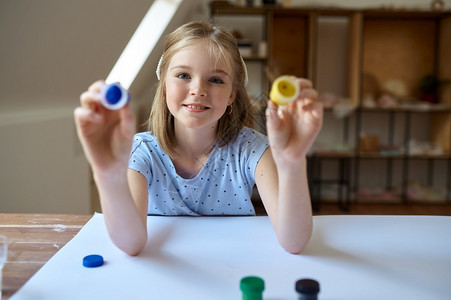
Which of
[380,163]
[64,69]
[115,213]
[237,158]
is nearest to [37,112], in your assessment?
[64,69]

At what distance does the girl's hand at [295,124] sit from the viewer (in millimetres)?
931

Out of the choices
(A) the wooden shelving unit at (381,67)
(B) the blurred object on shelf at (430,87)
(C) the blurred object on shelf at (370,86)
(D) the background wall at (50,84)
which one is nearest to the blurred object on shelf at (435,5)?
(A) the wooden shelving unit at (381,67)

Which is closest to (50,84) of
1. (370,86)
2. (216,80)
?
(216,80)

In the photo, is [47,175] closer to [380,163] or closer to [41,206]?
[41,206]

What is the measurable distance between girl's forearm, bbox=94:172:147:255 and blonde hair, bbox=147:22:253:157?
1.35ft

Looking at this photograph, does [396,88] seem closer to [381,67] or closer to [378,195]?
[381,67]

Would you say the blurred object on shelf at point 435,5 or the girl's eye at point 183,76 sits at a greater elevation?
the blurred object on shelf at point 435,5

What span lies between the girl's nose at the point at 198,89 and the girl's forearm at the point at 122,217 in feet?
1.21

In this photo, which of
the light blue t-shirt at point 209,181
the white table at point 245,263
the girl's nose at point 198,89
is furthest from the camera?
the light blue t-shirt at point 209,181

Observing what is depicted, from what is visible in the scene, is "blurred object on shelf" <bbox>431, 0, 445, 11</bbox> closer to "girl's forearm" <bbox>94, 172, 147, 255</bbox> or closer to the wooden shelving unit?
the wooden shelving unit

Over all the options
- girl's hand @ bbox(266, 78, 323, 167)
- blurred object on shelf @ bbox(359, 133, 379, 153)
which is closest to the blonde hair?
girl's hand @ bbox(266, 78, 323, 167)

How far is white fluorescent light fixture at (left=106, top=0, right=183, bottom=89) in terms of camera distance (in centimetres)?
361

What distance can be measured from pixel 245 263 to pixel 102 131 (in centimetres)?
41

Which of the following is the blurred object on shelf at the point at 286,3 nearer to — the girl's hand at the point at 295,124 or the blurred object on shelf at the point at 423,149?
the blurred object on shelf at the point at 423,149
